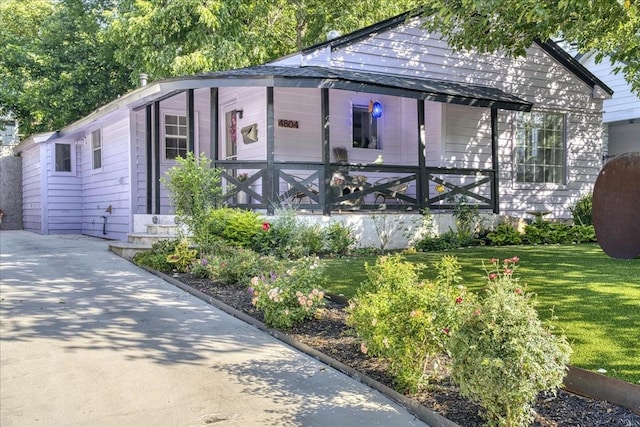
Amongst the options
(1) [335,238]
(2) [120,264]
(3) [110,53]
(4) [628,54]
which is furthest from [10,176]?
(4) [628,54]

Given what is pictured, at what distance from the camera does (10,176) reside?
20.0 metres

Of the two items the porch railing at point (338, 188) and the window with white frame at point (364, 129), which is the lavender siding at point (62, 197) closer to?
the porch railing at point (338, 188)

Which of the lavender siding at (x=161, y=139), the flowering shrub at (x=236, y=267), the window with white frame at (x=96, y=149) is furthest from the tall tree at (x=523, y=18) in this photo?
the window with white frame at (x=96, y=149)

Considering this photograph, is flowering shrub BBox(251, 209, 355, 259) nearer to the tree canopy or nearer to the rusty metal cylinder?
the rusty metal cylinder

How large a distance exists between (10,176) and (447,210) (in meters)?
16.2

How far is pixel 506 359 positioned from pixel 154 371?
261 centimetres

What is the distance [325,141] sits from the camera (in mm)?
10195

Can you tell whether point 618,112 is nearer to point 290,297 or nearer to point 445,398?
point 290,297

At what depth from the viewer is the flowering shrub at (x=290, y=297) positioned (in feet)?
17.0

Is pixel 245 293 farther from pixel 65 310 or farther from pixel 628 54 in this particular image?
pixel 628 54

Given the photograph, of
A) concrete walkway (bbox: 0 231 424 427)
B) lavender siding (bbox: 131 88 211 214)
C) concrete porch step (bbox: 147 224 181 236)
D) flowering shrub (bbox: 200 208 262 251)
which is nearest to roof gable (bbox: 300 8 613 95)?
lavender siding (bbox: 131 88 211 214)

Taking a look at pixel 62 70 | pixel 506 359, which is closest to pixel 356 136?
pixel 506 359

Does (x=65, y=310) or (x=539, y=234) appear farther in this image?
(x=539, y=234)

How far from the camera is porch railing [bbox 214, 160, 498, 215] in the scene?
10039 millimetres
